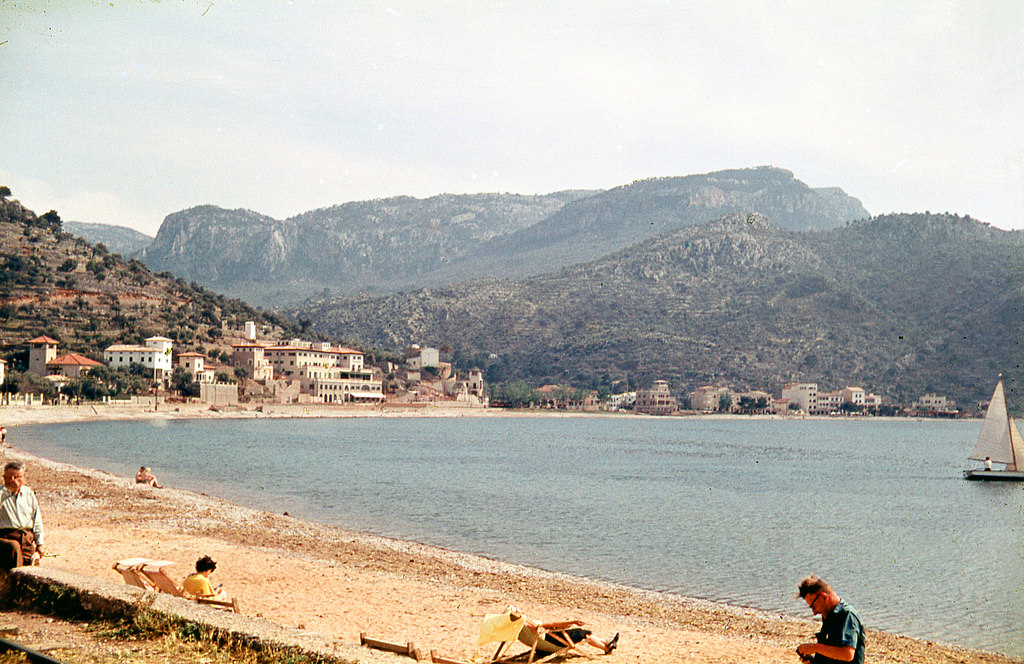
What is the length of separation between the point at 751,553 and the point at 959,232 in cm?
16610

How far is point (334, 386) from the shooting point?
11694 cm

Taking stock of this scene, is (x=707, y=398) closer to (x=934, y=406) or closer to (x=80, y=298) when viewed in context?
(x=934, y=406)

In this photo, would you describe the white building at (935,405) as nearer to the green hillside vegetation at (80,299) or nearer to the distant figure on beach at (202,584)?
the green hillside vegetation at (80,299)

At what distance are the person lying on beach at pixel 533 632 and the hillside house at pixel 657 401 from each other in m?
134

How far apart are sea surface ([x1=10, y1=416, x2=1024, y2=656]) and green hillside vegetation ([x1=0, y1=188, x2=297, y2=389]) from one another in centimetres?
2571

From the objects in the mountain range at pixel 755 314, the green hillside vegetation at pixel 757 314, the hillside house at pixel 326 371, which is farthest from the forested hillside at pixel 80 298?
the green hillside vegetation at pixel 757 314

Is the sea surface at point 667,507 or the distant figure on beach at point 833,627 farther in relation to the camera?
the sea surface at point 667,507

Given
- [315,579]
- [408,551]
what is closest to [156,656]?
[315,579]

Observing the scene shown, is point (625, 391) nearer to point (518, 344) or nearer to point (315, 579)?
point (518, 344)

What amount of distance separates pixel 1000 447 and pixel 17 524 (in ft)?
179

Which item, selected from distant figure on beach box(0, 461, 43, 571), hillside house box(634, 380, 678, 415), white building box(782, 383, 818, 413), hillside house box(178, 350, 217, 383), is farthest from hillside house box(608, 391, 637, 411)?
distant figure on beach box(0, 461, 43, 571)

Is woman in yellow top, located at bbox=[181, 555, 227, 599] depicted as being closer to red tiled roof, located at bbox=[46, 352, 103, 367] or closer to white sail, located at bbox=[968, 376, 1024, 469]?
white sail, located at bbox=[968, 376, 1024, 469]

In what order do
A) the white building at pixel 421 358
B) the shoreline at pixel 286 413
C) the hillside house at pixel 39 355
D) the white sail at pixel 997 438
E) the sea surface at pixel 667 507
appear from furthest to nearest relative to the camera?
1. the white building at pixel 421 358
2. the hillside house at pixel 39 355
3. the shoreline at pixel 286 413
4. the white sail at pixel 997 438
5. the sea surface at pixel 667 507

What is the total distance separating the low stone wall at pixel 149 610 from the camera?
7414 millimetres
